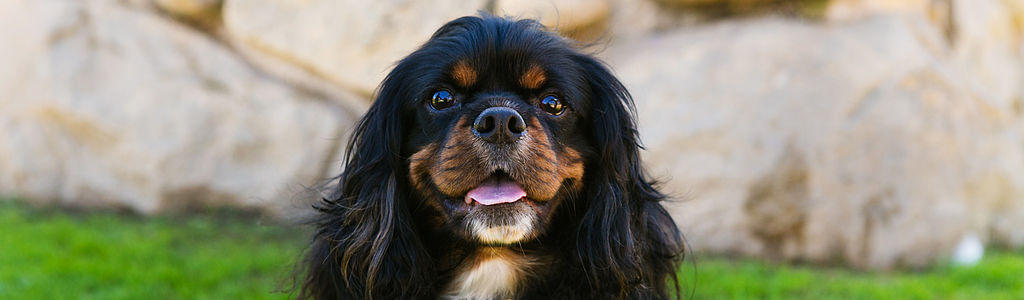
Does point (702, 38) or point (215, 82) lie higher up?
point (702, 38)

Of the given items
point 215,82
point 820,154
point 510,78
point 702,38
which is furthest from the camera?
point 215,82

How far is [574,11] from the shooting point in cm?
549

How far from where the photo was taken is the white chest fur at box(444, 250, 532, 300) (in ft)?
9.47

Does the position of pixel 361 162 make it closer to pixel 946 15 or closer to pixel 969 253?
pixel 969 253

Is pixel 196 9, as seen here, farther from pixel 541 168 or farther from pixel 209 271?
pixel 541 168

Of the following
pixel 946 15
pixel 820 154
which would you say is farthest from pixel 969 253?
pixel 946 15

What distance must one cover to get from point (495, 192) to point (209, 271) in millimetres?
2807

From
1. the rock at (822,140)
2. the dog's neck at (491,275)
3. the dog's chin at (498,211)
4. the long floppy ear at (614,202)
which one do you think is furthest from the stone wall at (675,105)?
the dog's chin at (498,211)

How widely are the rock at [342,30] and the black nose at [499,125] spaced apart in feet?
9.57

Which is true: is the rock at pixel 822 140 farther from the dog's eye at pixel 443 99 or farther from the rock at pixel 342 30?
the dog's eye at pixel 443 99

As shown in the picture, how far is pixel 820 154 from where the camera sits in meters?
5.02

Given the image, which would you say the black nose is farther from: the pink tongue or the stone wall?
the stone wall

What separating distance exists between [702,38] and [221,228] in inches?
141

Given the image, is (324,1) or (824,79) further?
(324,1)
